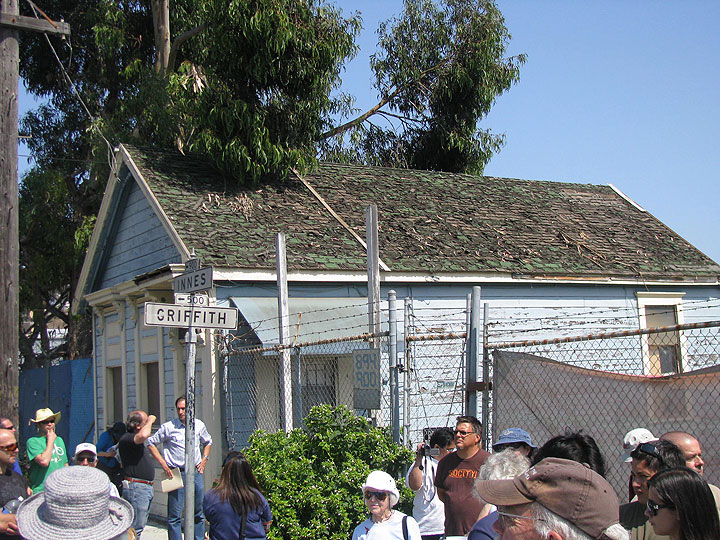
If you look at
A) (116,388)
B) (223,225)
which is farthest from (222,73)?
(116,388)

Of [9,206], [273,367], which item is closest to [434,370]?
[273,367]

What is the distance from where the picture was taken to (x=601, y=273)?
14.3 metres

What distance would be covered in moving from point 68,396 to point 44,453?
988 centimetres

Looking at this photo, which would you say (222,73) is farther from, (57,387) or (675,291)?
(675,291)

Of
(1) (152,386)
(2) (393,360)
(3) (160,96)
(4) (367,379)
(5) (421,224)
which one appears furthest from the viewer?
(3) (160,96)

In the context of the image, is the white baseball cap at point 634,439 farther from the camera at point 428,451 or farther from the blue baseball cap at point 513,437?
the camera at point 428,451

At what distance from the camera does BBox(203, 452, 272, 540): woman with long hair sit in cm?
635

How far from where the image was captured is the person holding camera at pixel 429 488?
6508 millimetres

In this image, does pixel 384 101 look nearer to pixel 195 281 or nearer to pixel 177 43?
pixel 177 43

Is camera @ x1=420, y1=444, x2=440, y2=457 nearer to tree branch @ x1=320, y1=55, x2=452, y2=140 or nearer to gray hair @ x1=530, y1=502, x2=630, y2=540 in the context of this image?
gray hair @ x1=530, y1=502, x2=630, y2=540

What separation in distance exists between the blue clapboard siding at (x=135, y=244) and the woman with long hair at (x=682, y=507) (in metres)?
10.3

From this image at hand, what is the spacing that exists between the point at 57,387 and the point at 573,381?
14859mm

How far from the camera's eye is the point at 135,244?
47.9 feet

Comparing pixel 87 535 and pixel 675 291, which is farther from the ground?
pixel 675 291
